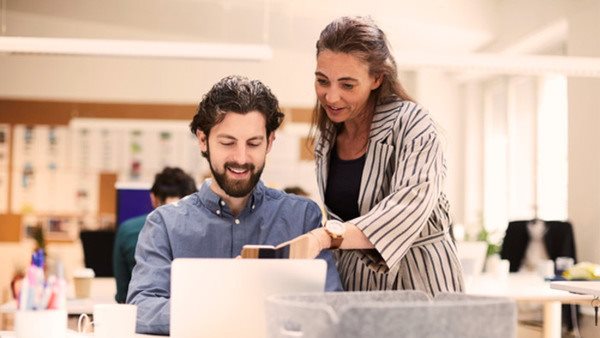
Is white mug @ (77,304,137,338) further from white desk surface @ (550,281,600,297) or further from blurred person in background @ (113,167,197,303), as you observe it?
blurred person in background @ (113,167,197,303)

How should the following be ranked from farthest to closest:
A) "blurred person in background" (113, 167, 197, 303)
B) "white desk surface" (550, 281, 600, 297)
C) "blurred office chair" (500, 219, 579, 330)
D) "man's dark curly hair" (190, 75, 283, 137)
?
"blurred office chair" (500, 219, 579, 330) < "blurred person in background" (113, 167, 197, 303) < "white desk surface" (550, 281, 600, 297) < "man's dark curly hair" (190, 75, 283, 137)

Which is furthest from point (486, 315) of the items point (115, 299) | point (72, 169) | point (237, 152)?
point (72, 169)

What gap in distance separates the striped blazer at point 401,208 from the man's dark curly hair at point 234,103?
0.22 metres

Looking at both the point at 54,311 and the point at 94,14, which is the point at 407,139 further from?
the point at 94,14

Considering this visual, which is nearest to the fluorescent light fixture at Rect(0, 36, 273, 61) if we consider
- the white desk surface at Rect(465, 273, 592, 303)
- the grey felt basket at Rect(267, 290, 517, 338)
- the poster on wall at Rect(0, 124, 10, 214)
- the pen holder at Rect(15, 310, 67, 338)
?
the white desk surface at Rect(465, 273, 592, 303)

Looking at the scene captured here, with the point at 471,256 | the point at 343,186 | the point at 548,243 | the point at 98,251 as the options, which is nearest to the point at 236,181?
the point at 343,186

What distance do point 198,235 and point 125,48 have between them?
3979 mm

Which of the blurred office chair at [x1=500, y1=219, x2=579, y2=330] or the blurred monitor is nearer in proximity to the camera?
the blurred monitor

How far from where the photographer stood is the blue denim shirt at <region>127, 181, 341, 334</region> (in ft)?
6.99

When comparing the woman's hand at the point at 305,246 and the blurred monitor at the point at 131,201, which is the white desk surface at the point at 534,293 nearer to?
the blurred monitor at the point at 131,201

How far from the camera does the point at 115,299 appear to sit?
438cm

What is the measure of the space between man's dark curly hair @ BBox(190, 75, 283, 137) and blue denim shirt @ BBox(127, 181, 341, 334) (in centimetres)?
17

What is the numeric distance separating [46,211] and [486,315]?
8810mm

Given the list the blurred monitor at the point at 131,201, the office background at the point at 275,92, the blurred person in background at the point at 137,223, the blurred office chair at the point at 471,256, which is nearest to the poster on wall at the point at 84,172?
the office background at the point at 275,92
